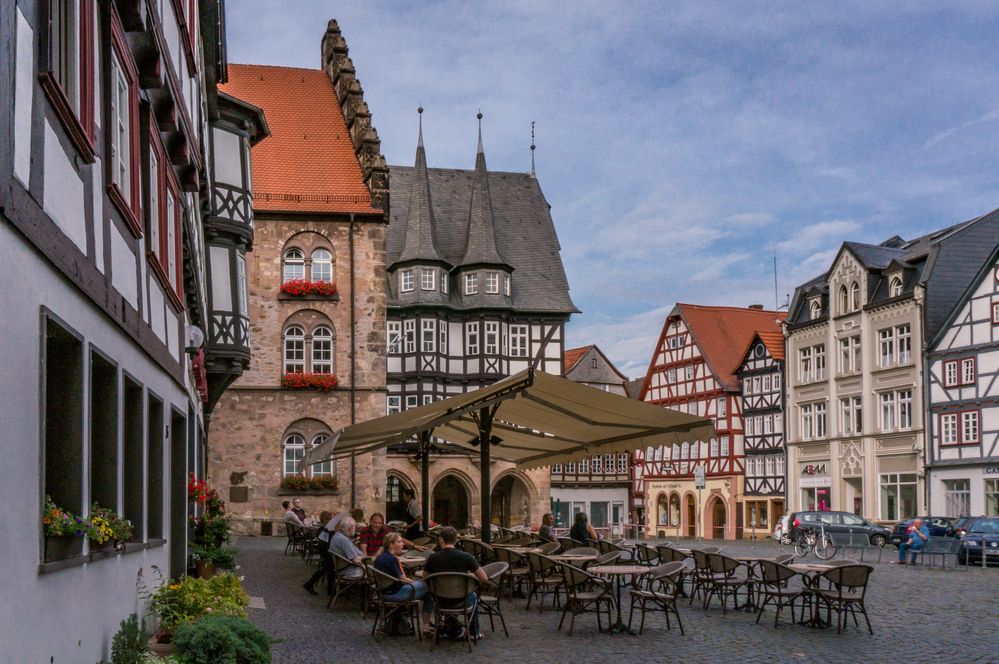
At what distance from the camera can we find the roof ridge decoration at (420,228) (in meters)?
50.6

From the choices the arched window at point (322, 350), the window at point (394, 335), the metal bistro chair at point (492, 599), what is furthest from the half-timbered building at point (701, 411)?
the metal bistro chair at point (492, 599)

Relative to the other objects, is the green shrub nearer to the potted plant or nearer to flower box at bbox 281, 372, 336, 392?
the potted plant

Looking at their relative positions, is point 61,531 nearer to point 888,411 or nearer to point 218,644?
point 218,644

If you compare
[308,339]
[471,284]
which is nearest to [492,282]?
[471,284]

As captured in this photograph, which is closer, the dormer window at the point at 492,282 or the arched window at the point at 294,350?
the arched window at the point at 294,350

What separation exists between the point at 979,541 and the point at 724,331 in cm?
3030

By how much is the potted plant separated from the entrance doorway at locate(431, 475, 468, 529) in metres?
45.3

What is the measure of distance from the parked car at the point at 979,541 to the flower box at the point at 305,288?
1919cm

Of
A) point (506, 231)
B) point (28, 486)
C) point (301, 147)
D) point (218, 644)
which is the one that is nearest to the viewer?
point (28, 486)

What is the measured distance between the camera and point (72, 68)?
6602 mm

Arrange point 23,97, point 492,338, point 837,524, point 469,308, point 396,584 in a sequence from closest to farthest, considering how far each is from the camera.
A: point 23,97 → point 396,584 → point 837,524 → point 469,308 → point 492,338

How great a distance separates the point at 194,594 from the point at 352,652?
1.92 meters

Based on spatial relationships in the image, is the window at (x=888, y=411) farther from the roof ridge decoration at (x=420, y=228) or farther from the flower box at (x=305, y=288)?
the flower box at (x=305, y=288)

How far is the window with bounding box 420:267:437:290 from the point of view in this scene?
50.3 m
